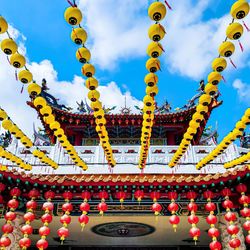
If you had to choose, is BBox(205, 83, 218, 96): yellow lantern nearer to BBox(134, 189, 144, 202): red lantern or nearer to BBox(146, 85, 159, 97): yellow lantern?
BBox(146, 85, 159, 97): yellow lantern

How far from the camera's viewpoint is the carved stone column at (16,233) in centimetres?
580

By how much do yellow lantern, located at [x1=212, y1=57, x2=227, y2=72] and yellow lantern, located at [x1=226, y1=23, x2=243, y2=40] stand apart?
0.42 meters

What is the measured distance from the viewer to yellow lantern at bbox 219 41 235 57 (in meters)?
4.05

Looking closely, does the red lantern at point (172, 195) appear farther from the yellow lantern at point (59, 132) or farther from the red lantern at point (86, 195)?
the yellow lantern at point (59, 132)

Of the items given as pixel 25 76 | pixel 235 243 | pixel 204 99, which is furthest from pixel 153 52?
pixel 235 243

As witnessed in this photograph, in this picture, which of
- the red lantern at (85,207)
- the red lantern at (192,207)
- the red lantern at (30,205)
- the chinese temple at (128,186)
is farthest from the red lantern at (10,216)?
the red lantern at (192,207)

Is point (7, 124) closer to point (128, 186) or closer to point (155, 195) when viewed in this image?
point (128, 186)

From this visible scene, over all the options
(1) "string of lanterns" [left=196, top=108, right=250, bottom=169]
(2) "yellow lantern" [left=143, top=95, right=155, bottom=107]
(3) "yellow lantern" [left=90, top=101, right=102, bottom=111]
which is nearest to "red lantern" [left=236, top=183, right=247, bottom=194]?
A: (1) "string of lanterns" [left=196, top=108, right=250, bottom=169]

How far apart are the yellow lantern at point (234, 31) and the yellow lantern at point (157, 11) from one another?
0.93 metres

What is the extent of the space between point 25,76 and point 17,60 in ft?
1.48

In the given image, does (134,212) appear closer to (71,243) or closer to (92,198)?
(92,198)

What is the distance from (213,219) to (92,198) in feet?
8.81

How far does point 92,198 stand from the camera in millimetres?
6570

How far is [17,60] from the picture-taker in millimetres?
4242
